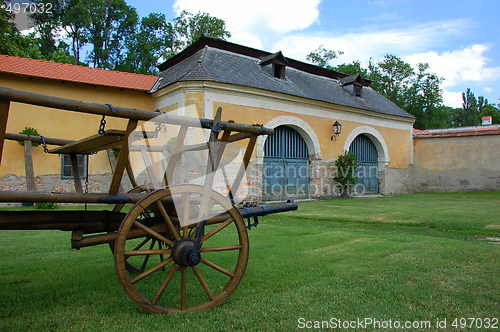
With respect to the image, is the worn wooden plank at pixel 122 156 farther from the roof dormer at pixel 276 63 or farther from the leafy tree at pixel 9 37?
the roof dormer at pixel 276 63

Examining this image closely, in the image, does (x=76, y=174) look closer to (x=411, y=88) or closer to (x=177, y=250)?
(x=177, y=250)

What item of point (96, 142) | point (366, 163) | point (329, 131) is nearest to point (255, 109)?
point (329, 131)

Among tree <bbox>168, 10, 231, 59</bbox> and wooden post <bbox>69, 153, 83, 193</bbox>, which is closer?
wooden post <bbox>69, 153, 83, 193</bbox>

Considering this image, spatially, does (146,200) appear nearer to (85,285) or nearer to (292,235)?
(85,285)

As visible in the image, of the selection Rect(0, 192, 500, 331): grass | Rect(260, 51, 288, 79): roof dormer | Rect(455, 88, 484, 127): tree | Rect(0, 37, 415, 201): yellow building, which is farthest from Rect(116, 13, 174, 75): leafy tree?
Rect(455, 88, 484, 127): tree

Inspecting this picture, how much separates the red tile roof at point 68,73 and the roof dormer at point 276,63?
453cm

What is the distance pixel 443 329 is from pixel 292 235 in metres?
3.73

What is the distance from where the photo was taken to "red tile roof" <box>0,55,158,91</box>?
11250 millimetres

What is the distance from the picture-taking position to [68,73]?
39.7 feet

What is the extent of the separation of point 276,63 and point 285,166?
13.4 ft

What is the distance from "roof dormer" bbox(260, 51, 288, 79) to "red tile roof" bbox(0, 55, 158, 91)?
453 centimetres

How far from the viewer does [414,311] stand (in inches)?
109

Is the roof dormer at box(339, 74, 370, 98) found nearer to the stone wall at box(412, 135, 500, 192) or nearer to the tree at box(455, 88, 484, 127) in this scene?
the stone wall at box(412, 135, 500, 192)

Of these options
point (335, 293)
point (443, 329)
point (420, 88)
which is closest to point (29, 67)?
point (335, 293)
